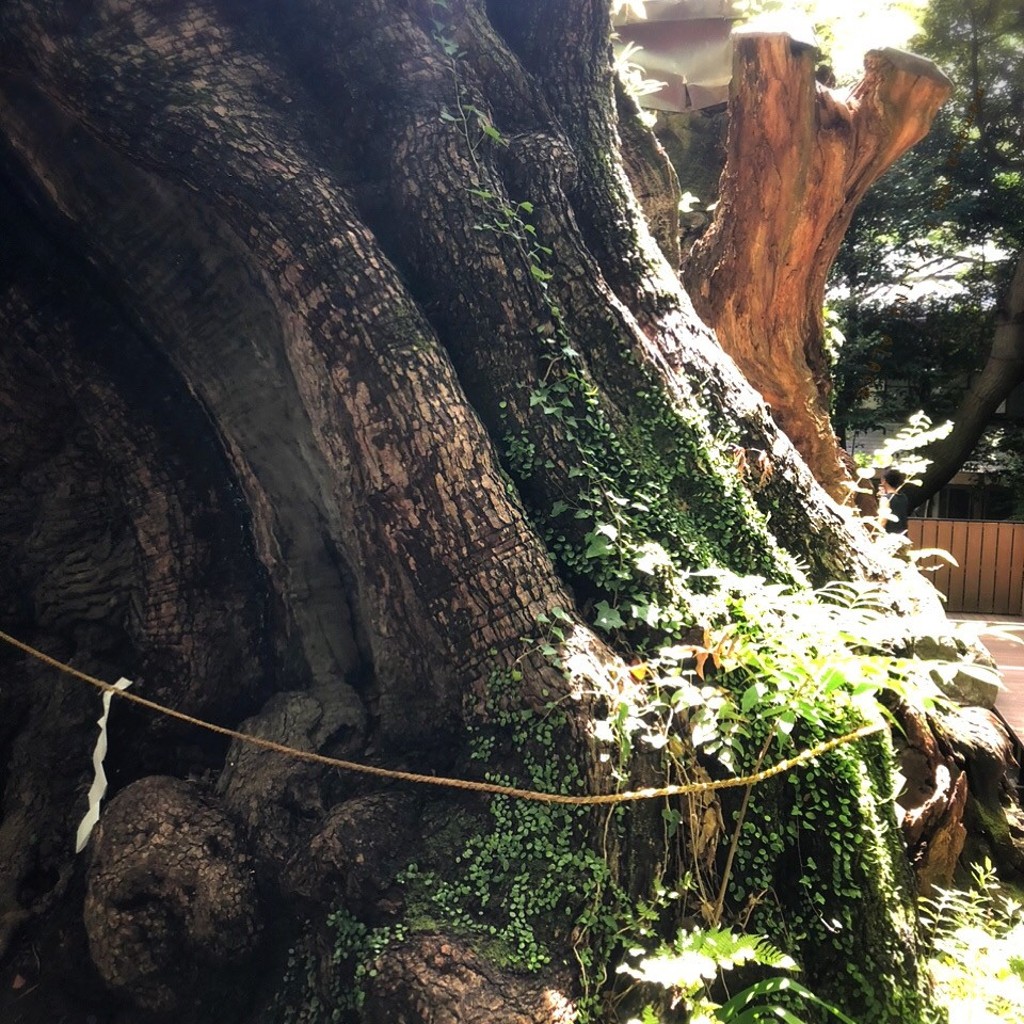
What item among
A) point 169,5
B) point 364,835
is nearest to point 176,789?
point 364,835

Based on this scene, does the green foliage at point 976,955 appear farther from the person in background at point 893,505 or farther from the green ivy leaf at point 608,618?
the person in background at point 893,505

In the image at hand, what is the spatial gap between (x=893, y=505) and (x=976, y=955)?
4222 millimetres

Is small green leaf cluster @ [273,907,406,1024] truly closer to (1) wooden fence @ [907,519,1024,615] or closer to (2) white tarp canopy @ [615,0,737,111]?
(2) white tarp canopy @ [615,0,737,111]

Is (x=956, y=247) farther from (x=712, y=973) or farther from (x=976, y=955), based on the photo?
(x=712, y=973)

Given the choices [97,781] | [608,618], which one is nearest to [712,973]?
[608,618]

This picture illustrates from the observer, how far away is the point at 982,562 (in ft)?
33.8

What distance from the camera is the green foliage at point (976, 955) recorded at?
2223 mm

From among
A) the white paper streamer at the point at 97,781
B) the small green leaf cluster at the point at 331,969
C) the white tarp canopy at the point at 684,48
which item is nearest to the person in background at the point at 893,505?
the small green leaf cluster at the point at 331,969

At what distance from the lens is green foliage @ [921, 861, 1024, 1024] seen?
2.22 metres

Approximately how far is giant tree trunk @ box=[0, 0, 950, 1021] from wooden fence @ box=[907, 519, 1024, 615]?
7.93 m

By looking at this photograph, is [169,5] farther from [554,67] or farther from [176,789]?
[176,789]

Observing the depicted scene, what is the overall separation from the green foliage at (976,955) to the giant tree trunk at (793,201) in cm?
249

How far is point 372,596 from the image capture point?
2.93m

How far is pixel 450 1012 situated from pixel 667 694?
102 centimetres
